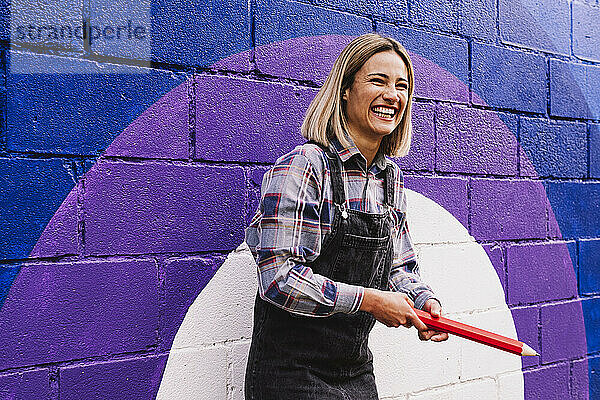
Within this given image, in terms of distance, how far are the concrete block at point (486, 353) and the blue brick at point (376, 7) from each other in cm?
133

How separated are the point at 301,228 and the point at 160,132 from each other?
66 centimetres

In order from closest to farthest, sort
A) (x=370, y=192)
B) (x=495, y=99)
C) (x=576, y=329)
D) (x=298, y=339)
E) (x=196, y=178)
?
(x=298, y=339), (x=370, y=192), (x=196, y=178), (x=495, y=99), (x=576, y=329)

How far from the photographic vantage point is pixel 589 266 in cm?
324

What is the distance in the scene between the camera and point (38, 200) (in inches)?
73.8

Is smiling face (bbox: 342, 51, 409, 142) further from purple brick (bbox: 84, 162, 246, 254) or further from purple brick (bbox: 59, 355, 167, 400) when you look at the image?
purple brick (bbox: 59, 355, 167, 400)

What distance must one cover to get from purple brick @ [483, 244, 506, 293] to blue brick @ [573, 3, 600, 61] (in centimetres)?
116

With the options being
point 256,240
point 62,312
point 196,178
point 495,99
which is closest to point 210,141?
point 196,178

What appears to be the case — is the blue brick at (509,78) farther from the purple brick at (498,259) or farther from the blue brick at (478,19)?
the purple brick at (498,259)

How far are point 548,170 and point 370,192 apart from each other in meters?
1.58

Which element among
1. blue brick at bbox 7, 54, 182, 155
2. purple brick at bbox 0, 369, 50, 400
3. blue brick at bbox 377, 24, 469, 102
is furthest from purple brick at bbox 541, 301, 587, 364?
purple brick at bbox 0, 369, 50, 400

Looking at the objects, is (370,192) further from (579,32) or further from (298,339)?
(579,32)

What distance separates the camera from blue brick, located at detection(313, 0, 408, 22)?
249cm

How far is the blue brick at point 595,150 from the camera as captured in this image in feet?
10.8

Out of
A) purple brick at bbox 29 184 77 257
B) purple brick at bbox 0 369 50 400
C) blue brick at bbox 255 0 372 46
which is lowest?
purple brick at bbox 0 369 50 400
